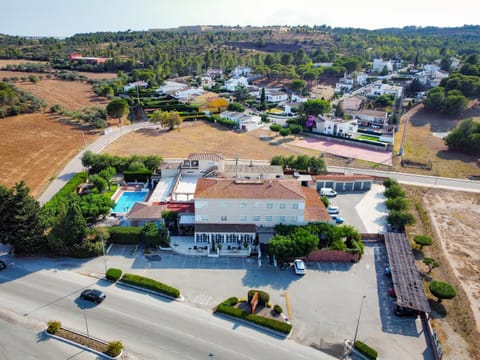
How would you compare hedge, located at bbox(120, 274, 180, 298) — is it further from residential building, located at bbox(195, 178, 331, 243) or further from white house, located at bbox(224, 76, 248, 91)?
white house, located at bbox(224, 76, 248, 91)

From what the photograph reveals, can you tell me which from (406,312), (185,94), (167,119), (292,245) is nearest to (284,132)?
(167,119)

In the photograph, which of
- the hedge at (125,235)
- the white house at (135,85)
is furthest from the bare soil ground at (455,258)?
the white house at (135,85)

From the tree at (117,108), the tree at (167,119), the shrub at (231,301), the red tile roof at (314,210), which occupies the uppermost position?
the tree at (117,108)

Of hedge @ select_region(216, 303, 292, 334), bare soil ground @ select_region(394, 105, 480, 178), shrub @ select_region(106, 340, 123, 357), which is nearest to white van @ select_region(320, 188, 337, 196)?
bare soil ground @ select_region(394, 105, 480, 178)

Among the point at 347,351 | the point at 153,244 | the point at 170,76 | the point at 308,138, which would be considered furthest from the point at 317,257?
the point at 170,76

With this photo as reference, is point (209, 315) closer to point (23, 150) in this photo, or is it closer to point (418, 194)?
point (418, 194)

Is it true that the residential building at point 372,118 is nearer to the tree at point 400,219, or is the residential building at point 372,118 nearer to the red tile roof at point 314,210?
the tree at point 400,219
